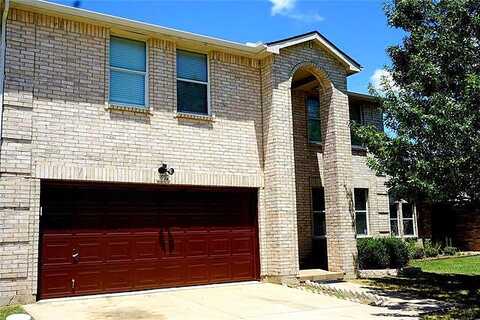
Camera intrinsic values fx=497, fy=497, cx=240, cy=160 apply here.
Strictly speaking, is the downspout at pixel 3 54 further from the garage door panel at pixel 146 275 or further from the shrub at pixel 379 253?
the shrub at pixel 379 253

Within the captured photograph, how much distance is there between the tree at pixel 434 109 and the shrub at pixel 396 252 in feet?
17.0

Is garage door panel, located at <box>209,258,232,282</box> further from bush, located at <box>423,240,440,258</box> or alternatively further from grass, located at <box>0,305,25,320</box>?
bush, located at <box>423,240,440,258</box>

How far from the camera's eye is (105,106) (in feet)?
39.3

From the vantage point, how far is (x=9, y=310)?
9625mm

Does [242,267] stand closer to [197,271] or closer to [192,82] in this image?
[197,271]

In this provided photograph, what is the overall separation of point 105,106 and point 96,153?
1172mm

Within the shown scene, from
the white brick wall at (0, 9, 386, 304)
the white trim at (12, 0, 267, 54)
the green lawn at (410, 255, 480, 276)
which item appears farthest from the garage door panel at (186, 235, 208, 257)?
the green lawn at (410, 255, 480, 276)

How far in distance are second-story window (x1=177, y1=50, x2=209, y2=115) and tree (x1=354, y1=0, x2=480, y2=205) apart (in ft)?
14.2

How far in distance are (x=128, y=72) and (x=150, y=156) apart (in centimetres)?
220

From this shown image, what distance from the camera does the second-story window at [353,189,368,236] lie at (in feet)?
62.7

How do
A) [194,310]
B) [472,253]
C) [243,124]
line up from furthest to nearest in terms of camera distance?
1. [472,253]
2. [243,124]
3. [194,310]

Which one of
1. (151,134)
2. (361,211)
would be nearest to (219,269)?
(151,134)

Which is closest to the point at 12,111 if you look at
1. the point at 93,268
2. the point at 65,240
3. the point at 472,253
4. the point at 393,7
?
the point at 65,240

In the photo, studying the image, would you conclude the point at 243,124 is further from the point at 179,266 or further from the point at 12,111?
the point at 12,111
